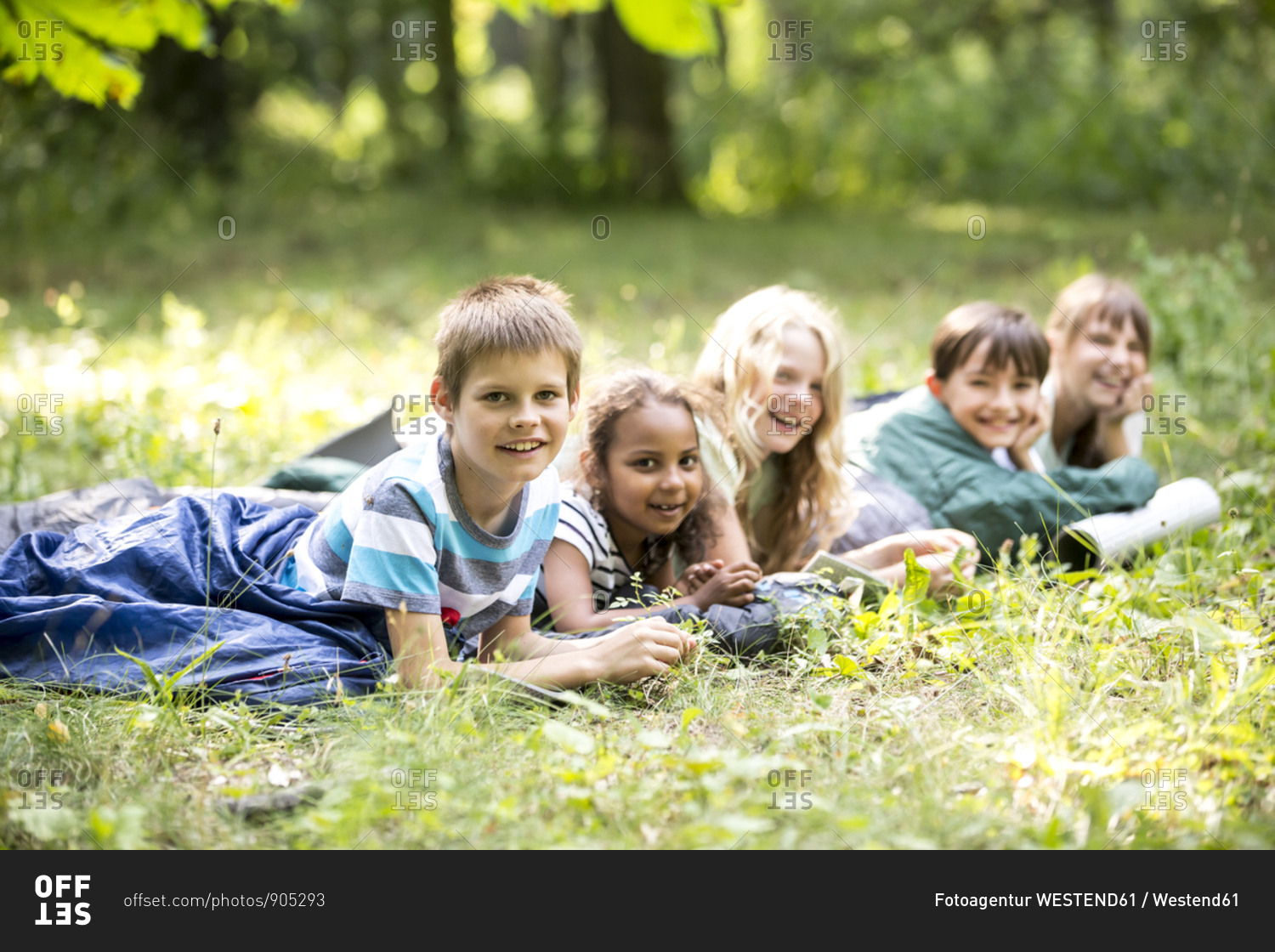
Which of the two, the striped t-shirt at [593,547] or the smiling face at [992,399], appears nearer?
the striped t-shirt at [593,547]

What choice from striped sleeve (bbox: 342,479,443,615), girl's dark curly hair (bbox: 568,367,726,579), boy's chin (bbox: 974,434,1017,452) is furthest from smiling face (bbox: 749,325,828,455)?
striped sleeve (bbox: 342,479,443,615)

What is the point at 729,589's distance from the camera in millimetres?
2428

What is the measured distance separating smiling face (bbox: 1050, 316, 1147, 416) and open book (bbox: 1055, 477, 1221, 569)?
1.30 feet

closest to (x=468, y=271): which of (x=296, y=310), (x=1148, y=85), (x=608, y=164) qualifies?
(x=296, y=310)

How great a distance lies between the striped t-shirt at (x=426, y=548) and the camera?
6.86 ft

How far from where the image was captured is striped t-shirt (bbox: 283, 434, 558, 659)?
2092 mm

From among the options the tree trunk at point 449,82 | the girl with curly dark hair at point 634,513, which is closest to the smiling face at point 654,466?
the girl with curly dark hair at point 634,513

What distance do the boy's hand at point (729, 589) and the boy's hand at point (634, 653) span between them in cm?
26

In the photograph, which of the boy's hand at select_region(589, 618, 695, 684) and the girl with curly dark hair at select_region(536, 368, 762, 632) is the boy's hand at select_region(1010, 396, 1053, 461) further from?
the boy's hand at select_region(589, 618, 695, 684)

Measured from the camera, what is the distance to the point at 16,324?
5.29 m

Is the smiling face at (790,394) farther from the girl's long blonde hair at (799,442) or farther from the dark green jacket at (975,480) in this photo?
the dark green jacket at (975,480)

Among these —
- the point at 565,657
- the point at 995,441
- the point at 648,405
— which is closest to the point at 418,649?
A: the point at 565,657

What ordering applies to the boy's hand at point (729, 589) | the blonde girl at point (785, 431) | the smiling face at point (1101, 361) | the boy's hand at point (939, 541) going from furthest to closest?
the smiling face at point (1101, 361)
the blonde girl at point (785, 431)
the boy's hand at point (939, 541)
the boy's hand at point (729, 589)

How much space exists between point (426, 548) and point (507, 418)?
30 cm
